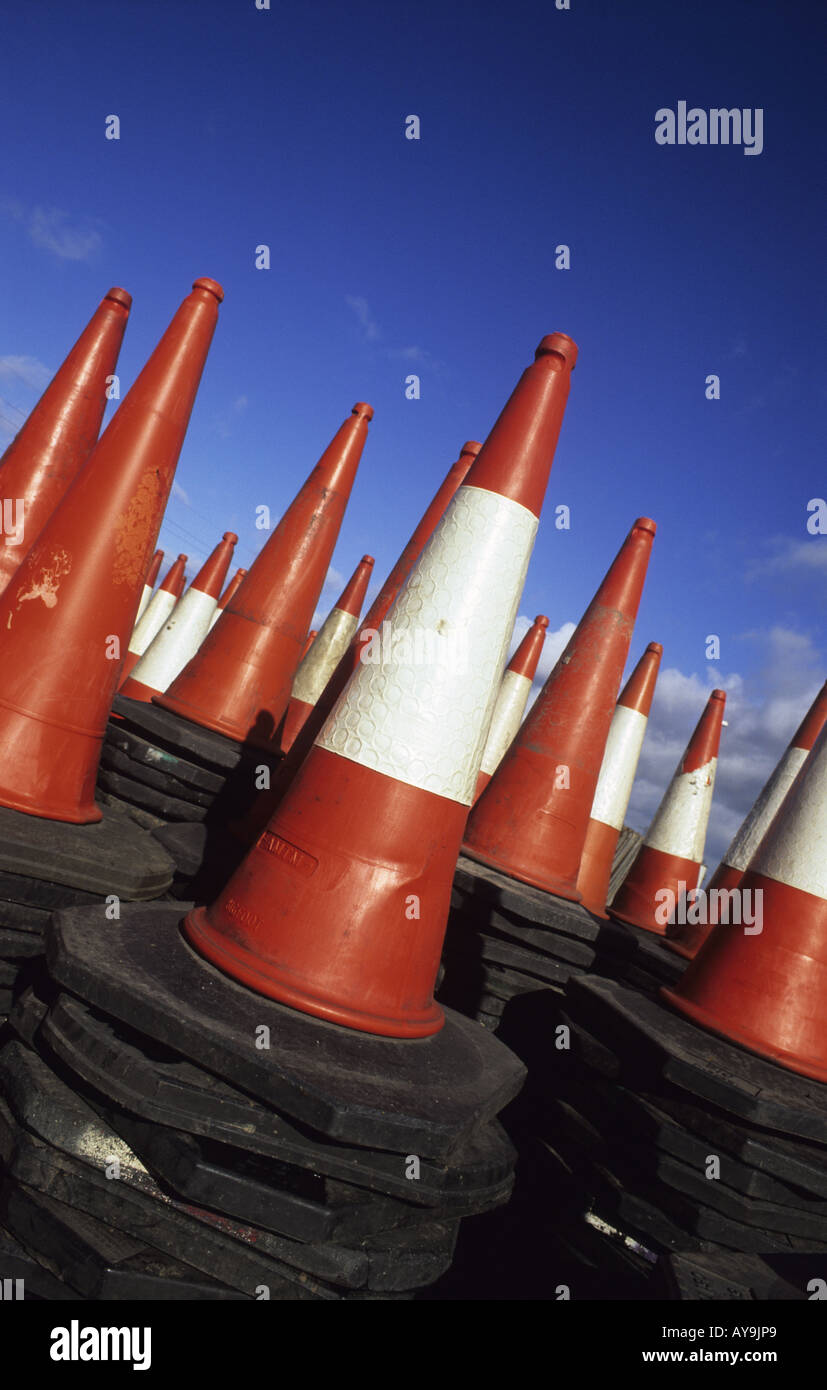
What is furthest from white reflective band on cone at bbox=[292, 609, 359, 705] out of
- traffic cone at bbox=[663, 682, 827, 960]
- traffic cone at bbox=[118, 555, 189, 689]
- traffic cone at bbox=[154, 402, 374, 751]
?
traffic cone at bbox=[118, 555, 189, 689]

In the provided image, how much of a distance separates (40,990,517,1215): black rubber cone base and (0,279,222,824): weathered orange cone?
1.30 metres

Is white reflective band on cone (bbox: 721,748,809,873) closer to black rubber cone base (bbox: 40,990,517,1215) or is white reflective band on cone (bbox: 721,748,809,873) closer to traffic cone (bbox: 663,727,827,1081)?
traffic cone (bbox: 663,727,827,1081)

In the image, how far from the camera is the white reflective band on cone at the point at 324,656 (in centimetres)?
662

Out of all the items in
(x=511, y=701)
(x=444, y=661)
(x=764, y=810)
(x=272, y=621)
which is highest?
(x=272, y=621)

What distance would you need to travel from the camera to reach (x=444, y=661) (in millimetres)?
2480

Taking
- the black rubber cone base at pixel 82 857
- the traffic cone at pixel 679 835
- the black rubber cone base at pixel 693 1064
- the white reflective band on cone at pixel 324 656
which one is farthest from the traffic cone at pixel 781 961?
the white reflective band on cone at pixel 324 656

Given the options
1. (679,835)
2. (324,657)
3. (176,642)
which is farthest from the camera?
(176,642)

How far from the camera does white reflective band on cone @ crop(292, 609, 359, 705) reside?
6621 mm

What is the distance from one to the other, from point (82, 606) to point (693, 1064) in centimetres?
281

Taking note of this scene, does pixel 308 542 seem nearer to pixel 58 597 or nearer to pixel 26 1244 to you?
pixel 58 597

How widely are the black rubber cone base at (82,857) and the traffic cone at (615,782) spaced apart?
11.4 feet

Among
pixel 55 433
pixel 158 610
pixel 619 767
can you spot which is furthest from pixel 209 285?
pixel 158 610

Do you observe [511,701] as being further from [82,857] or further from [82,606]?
[82,857]

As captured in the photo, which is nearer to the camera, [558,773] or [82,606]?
[82,606]
